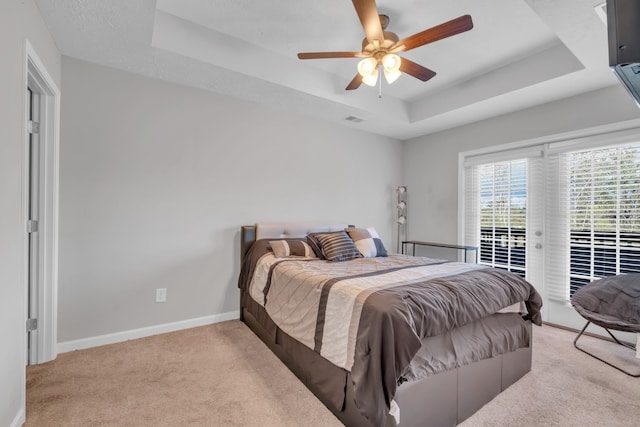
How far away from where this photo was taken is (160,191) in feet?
9.22

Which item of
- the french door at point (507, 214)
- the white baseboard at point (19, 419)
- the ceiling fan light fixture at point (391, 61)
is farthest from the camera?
the french door at point (507, 214)

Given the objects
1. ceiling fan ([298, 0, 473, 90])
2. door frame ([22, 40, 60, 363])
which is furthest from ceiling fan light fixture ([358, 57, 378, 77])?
door frame ([22, 40, 60, 363])

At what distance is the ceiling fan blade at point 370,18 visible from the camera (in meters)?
1.68

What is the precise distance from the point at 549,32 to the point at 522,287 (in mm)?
2117

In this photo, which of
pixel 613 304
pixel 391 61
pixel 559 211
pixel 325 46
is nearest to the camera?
pixel 391 61

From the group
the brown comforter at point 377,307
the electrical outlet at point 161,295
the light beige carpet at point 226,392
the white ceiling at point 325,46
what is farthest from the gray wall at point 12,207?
the brown comforter at point 377,307

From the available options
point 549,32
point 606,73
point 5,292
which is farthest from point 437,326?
point 606,73

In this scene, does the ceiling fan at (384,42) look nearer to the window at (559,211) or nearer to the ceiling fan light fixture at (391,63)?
the ceiling fan light fixture at (391,63)

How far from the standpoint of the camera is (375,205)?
4.49m

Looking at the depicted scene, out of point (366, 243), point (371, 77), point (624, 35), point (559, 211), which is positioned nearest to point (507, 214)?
point (559, 211)

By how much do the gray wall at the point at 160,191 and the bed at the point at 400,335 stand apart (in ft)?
3.23

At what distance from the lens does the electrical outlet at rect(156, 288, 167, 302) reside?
2.79 metres

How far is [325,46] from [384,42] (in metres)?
0.90

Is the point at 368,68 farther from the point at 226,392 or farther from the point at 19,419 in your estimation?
the point at 19,419
